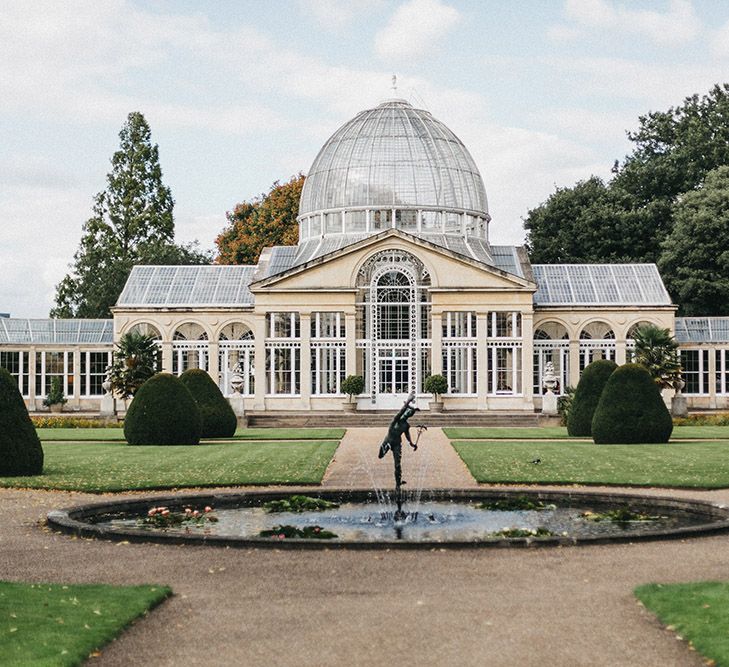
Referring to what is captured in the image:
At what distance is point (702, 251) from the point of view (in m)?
62.8

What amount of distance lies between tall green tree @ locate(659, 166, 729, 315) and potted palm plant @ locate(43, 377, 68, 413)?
33.9 meters

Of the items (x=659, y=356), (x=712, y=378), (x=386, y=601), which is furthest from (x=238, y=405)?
(x=386, y=601)

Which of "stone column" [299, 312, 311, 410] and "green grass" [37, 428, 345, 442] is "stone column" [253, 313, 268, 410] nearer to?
"stone column" [299, 312, 311, 410]

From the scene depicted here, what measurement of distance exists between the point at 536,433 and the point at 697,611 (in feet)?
102

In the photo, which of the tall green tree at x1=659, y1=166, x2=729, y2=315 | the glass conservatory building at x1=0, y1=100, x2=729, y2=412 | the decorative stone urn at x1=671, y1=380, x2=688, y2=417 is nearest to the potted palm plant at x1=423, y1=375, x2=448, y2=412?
the glass conservatory building at x1=0, y1=100, x2=729, y2=412

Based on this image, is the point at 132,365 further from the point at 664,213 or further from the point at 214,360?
the point at 664,213

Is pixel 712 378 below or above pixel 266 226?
below

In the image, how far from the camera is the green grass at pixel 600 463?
24.0 metres

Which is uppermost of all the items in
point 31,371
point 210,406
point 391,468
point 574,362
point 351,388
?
point 574,362

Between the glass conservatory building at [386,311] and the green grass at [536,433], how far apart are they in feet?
34.5

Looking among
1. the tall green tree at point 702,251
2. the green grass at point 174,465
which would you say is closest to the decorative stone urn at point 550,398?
the tall green tree at point 702,251

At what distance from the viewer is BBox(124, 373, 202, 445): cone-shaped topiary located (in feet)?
115

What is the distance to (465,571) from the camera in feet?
44.3

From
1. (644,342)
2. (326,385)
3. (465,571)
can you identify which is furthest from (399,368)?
(465,571)
